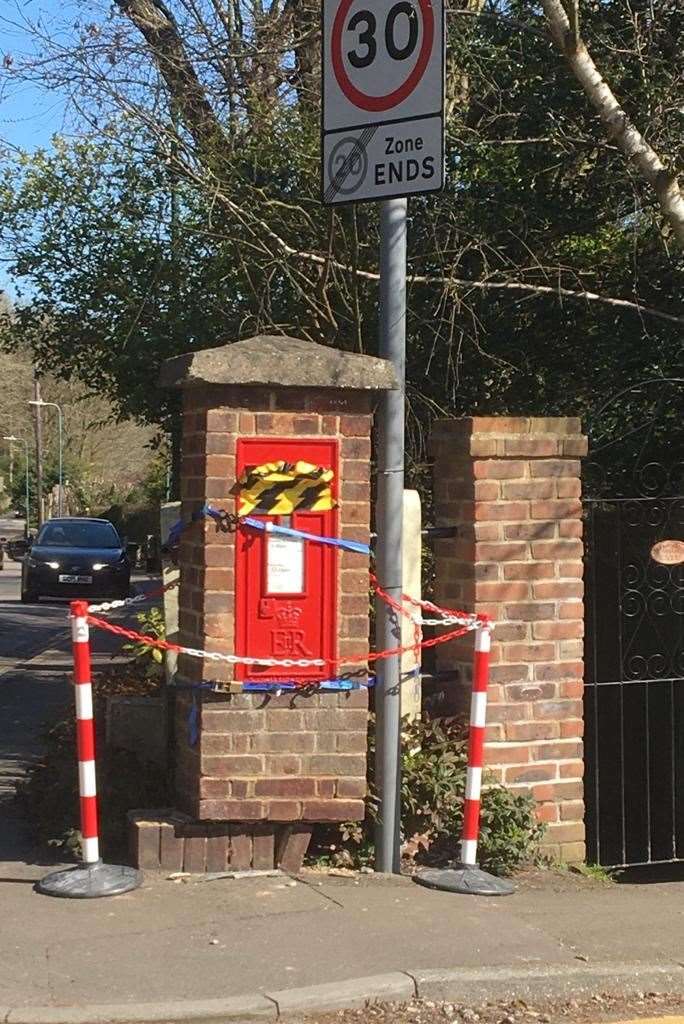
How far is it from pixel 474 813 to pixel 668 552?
5.92 feet

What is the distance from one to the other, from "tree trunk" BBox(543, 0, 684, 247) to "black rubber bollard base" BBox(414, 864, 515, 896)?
13.0 ft

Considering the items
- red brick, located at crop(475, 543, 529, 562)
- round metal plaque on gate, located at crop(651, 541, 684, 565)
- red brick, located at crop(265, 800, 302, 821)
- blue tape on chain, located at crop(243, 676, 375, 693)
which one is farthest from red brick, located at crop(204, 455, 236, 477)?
round metal plaque on gate, located at crop(651, 541, 684, 565)

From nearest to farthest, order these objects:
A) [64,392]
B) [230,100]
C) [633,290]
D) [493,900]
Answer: [493,900]
[633,290]
[230,100]
[64,392]

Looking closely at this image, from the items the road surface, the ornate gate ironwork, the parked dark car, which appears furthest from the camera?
the parked dark car

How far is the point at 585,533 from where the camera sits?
762 cm

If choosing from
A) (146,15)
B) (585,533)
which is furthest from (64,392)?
(585,533)

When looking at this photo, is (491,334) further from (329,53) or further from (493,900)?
(493,900)

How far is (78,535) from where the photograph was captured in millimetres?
26000

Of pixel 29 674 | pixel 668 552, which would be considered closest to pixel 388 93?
pixel 668 552

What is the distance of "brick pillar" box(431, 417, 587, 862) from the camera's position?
261 inches

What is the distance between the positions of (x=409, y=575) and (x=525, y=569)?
57 cm

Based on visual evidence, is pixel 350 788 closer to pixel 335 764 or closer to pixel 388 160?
pixel 335 764

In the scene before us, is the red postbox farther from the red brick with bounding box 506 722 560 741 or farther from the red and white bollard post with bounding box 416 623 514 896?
the red brick with bounding box 506 722 560 741

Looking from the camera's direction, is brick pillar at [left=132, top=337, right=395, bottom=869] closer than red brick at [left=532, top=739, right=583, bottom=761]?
Yes
